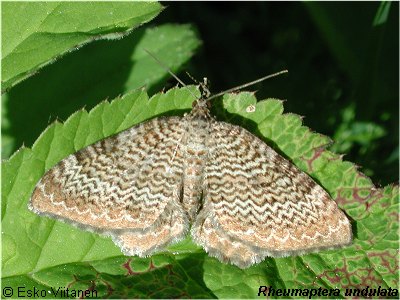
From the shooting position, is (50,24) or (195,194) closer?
(50,24)

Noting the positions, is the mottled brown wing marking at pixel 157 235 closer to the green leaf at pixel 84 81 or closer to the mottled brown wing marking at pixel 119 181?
the mottled brown wing marking at pixel 119 181

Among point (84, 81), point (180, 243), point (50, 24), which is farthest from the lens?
point (84, 81)

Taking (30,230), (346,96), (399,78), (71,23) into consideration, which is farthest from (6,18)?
(399,78)

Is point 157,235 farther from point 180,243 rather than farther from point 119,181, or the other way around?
point 119,181

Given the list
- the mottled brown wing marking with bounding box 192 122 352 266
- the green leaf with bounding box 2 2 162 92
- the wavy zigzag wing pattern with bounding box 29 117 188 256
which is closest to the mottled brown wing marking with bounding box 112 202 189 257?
the wavy zigzag wing pattern with bounding box 29 117 188 256

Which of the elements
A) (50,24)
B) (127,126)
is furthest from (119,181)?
(50,24)

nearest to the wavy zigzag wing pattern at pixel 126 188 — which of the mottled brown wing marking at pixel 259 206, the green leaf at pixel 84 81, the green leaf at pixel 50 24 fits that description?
the mottled brown wing marking at pixel 259 206
